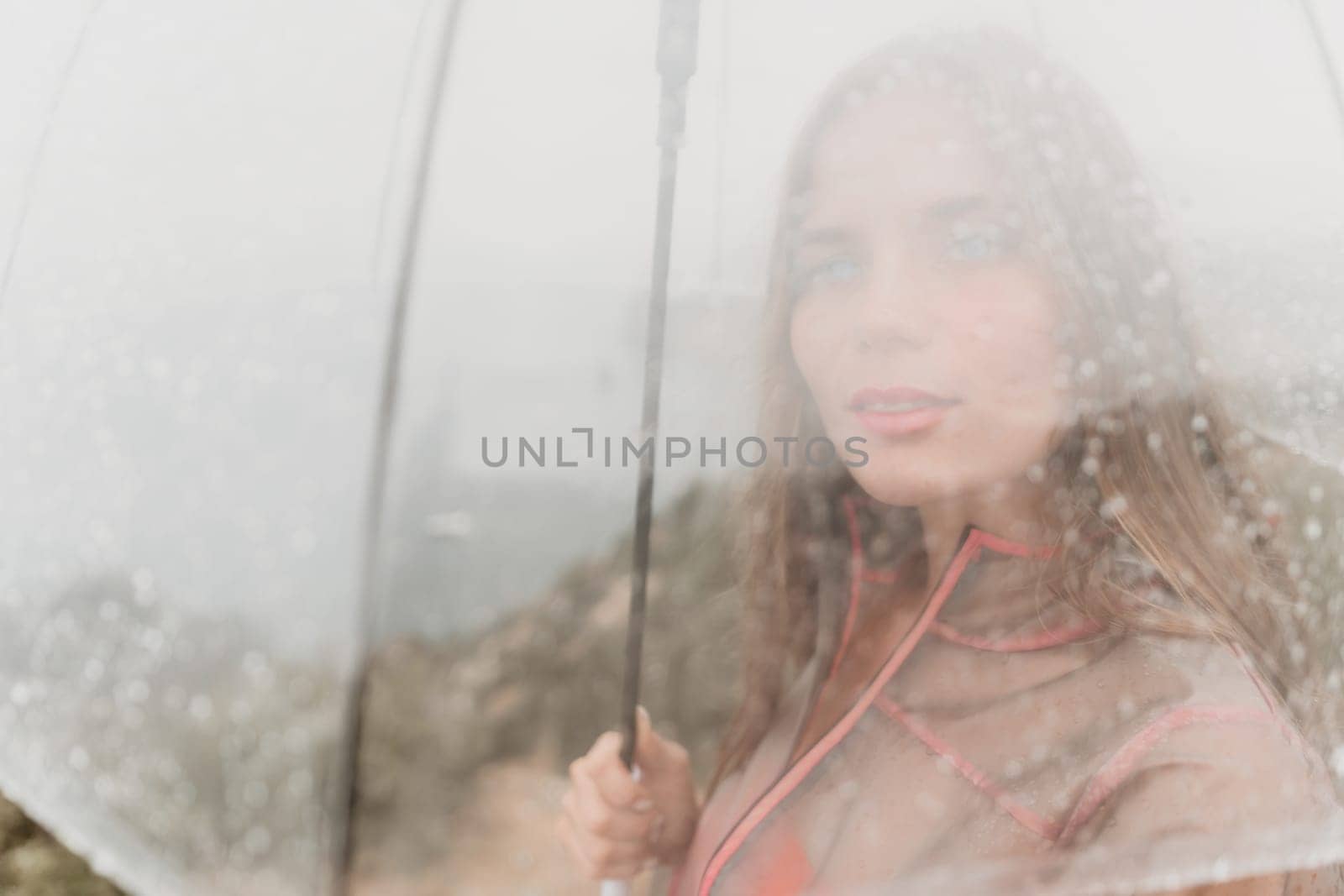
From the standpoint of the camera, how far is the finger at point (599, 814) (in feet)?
3.05

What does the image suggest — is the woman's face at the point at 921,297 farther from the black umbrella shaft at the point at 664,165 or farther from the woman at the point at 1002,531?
the black umbrella shaft at the point at 664,165

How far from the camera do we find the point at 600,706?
896 millimetres

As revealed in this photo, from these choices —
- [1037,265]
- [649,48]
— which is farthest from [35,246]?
[1037,265]

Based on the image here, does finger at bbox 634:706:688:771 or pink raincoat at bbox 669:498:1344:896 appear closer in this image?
pink raincoat at bbox 669:498:1344:896

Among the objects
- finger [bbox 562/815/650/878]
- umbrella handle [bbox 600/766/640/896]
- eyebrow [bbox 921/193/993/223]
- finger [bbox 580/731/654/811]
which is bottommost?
umbrella handle [bbox 600/766/640/896]

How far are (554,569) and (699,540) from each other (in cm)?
13

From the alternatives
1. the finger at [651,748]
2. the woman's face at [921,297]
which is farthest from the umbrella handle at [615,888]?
the woman's face at [921,297]

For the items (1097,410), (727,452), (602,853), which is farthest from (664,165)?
(602,853)

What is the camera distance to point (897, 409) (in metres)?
0.81

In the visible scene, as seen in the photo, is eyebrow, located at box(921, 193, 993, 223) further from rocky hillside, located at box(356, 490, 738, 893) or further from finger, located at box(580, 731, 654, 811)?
finger, located at box(580, 731, 654, 811)

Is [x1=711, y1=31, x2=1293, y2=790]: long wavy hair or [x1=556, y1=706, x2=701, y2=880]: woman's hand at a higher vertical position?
[x1=711, y1=31, x2=1293, y2=790]: long wavy hair

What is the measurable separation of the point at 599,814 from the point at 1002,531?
0.46 m

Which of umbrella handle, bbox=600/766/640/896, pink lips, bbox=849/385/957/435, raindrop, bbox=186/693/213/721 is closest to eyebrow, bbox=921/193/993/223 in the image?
pink lips, bbox=849/385/957/435

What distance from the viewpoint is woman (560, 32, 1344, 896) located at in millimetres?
794
